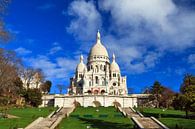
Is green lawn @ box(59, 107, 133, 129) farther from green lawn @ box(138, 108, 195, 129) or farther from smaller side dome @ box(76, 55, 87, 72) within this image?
smaller side dome @ box(76, 55, 87, 72)

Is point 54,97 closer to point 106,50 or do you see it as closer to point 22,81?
point 22,81

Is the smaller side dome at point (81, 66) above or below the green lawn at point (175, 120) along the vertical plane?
above

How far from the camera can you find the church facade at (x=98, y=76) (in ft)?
391

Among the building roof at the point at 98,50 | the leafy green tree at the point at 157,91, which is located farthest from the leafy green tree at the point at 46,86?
the leafy green tree at the point at 157,91

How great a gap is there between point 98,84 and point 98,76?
13.8ft

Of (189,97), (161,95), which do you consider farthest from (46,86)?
(189,97)

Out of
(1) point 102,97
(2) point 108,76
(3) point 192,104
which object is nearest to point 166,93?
(1) point 102,97

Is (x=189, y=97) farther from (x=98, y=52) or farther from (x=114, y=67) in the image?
(x=98, y=52)

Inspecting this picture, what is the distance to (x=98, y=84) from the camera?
120 metres

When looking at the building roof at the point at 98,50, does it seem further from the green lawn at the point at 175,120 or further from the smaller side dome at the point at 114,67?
the green lawn at the point at 175,120

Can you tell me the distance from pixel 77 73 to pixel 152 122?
89021mm

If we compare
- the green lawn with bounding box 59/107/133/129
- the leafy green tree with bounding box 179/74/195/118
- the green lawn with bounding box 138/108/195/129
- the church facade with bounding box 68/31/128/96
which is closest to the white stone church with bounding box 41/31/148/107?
the church facade with bounding box 68/31/128/96

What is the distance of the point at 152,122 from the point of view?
133ft

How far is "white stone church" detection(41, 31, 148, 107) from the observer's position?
95.7m
